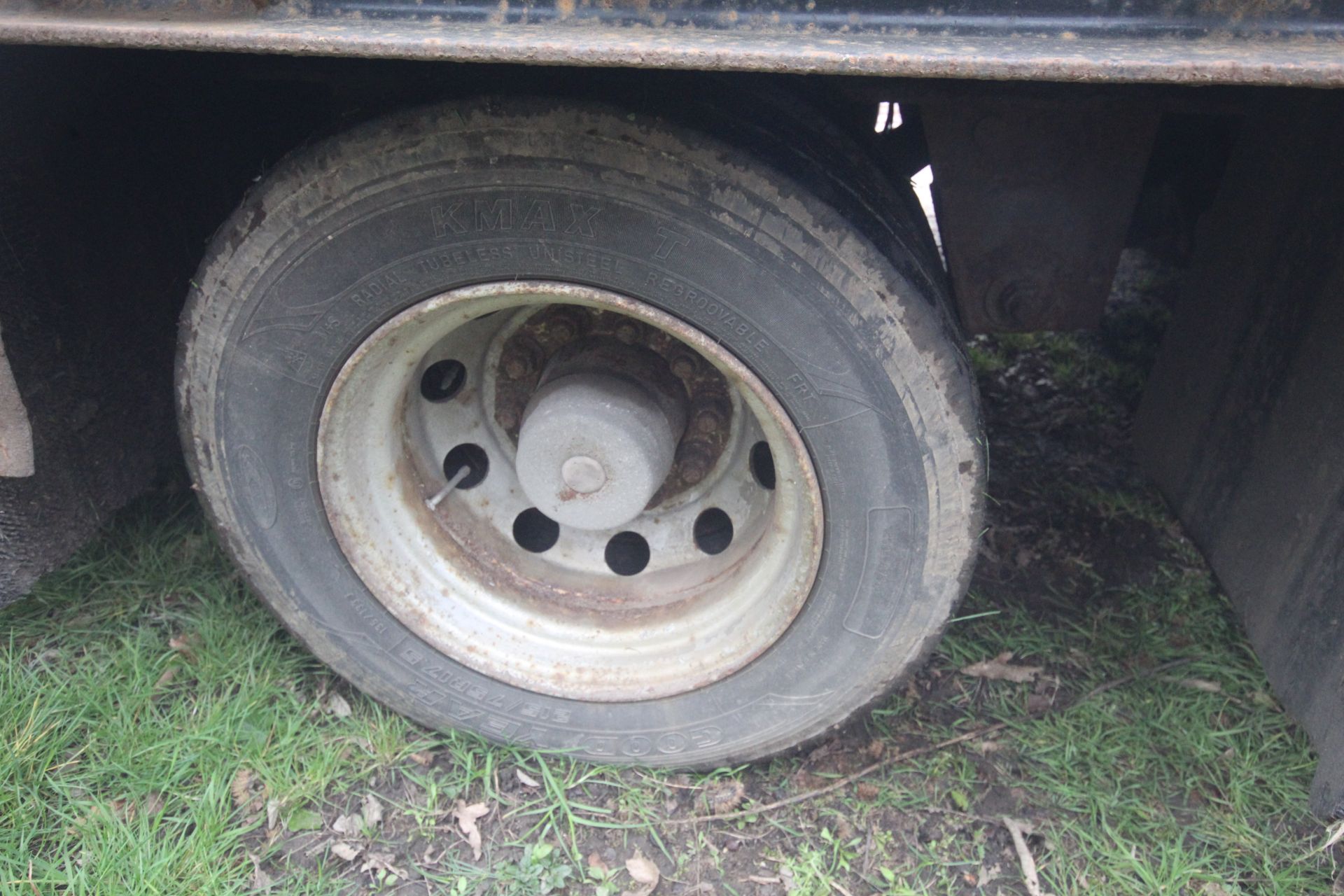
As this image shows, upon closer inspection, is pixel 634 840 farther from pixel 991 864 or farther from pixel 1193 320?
pixel 1193 320

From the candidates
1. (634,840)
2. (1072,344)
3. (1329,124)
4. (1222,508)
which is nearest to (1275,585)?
(1222,508)

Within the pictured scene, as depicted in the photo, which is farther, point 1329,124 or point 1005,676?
point 1005,676

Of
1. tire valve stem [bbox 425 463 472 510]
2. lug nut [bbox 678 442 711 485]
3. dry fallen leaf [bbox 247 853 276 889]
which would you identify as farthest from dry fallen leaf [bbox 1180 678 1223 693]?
dry fallen leaf [bbox 247 853 276 889]

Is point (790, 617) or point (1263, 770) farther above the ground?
point (790, 617)

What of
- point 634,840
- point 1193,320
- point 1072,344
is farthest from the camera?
point 1072,344

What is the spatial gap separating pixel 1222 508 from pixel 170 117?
235cm

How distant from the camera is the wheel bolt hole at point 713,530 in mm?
2041

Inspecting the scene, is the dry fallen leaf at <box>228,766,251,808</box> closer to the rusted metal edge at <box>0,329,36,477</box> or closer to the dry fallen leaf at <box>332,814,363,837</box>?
the dry fallen leaf at <box>332,814,363,837</box>

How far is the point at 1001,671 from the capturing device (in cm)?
225

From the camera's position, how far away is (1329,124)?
181 cm

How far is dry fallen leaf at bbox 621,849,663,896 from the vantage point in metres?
1.77

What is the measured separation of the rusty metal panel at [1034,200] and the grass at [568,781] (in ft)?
2.65

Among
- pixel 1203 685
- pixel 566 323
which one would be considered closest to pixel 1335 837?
pixel 1203 685

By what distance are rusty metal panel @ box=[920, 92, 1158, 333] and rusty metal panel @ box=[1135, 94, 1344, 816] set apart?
1.00 feet
